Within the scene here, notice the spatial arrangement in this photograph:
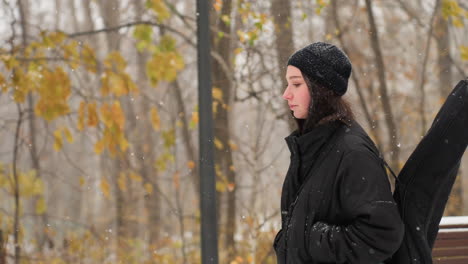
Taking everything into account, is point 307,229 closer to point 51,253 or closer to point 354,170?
point 354,170

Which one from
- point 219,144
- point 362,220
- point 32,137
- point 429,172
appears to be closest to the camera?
point 362,220

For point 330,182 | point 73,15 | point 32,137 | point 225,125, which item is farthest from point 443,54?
point 73,15

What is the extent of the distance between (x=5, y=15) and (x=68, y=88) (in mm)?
1677

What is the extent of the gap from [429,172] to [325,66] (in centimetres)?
47

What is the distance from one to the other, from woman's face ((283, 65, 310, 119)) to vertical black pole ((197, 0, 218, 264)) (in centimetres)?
178

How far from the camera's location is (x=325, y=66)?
1879mm

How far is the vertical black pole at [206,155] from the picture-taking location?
144 inches

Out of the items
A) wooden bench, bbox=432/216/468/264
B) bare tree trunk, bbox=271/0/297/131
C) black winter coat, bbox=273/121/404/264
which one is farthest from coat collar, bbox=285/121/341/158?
bare tree trunk, bbox=271/0/297/131

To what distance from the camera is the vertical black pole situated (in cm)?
367

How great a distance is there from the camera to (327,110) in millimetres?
1904

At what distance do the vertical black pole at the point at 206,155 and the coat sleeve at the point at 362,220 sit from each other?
1.93m

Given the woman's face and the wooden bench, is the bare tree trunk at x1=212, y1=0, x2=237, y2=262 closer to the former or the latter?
the wooden bench

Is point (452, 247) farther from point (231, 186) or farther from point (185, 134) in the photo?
point (185, 134)

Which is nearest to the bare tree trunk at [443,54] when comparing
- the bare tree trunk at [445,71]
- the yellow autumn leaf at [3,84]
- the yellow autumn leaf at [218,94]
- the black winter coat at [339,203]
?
the bare tree trunk at [445,71]
